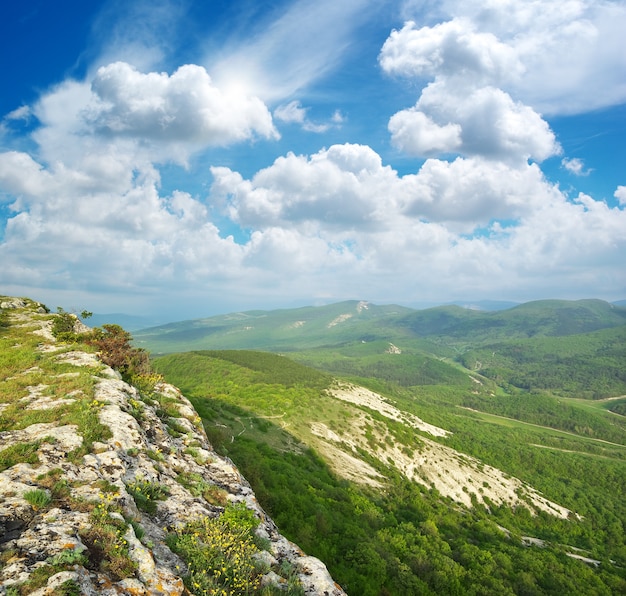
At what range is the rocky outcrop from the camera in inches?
348

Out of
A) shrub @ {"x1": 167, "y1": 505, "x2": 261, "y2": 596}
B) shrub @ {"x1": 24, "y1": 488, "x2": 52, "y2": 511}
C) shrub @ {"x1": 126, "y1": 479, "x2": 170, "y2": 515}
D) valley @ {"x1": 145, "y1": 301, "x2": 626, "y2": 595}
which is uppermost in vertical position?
shrub @ {"x1": 24, "y1": 488, "x2": 52, "y2": 511}

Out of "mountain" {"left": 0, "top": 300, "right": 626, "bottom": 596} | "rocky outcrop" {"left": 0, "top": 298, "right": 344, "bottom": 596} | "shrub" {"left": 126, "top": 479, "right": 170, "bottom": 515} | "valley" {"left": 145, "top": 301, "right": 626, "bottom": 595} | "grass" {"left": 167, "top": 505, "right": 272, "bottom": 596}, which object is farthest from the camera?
"valley" {"left": 145, "top": 301, "right": 626, "bottom": 595}

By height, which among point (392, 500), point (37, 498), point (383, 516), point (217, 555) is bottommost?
point (392, 500)

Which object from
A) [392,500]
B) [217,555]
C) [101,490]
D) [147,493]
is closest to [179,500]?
[147,493]

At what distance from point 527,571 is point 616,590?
26506 mm

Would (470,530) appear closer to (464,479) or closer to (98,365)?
(464,479)

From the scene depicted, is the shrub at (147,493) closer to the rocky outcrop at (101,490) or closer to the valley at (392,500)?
the rocky outcrop at (101,490)

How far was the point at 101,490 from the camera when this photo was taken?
1220 centimetres

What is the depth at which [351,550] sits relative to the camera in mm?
27891

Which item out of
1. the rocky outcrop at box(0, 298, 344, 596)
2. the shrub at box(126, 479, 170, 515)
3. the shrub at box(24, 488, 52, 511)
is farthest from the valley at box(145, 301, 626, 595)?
the shrub at box(24, 488, 52, 511)

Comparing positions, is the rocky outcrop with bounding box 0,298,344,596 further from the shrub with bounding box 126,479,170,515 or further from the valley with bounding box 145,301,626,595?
the valley with bounding box 145,301,626,595

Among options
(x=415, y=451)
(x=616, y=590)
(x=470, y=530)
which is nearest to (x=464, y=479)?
(x=415, y=451)

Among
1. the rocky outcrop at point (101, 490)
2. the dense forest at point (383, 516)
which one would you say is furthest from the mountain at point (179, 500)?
the dense forest at point (383, 516)

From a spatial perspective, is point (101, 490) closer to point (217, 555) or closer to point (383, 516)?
point (217, 555)
